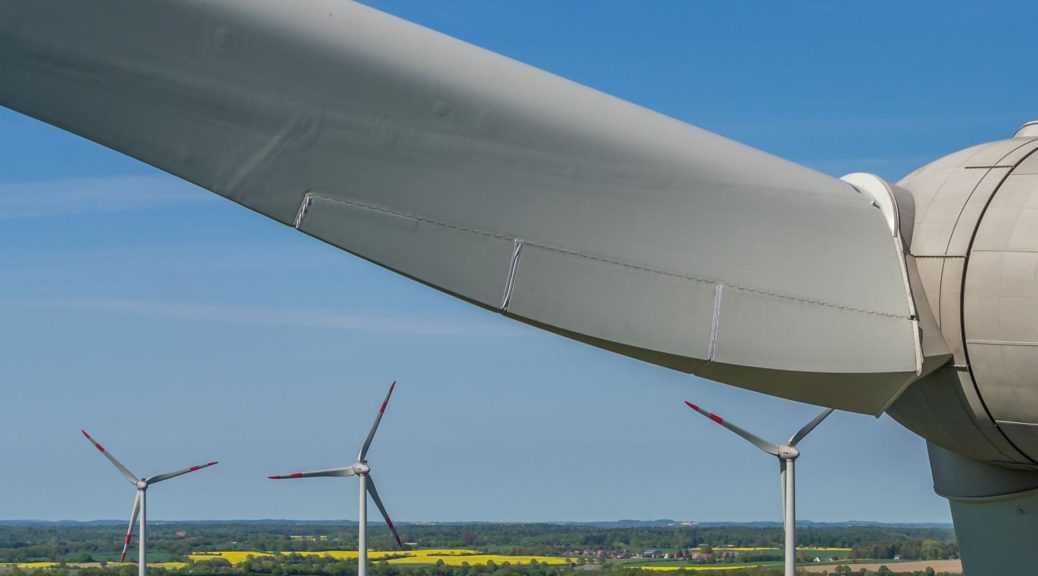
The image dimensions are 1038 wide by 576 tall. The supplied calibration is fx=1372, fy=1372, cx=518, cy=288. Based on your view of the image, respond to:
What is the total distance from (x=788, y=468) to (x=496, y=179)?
2460 cm

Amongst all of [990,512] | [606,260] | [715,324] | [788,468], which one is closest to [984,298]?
[715,324]

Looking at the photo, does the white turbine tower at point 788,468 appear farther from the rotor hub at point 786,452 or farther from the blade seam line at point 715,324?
the blade seam line at point 715,324

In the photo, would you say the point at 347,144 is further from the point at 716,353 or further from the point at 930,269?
the point at 930,269

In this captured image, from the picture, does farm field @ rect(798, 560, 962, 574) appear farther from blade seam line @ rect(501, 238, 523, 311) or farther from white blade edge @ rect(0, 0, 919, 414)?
blade seam line @ rect(501, 238, 523, 311)

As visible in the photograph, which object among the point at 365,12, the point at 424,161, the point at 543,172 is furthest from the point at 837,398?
the point at 365,12

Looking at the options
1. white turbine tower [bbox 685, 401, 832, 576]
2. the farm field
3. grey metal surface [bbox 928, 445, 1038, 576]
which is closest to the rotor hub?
white turbine tower [bbox 685, 401, 832, 576]

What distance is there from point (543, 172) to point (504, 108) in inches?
13.0

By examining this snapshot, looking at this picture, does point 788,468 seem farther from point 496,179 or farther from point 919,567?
point 919,567

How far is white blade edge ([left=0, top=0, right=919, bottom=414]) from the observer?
17.4ft

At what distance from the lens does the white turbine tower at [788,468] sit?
1106 inches

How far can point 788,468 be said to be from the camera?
96.7 feet

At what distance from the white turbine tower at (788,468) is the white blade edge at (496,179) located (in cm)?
1702

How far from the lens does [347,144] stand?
564cm

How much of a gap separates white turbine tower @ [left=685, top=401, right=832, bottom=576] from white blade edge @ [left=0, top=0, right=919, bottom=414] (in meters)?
17.0
